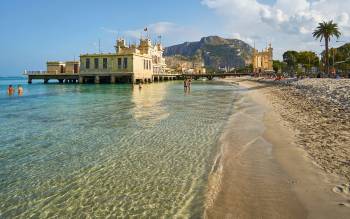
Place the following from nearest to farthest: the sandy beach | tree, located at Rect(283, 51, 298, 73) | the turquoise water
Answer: the sandy beach → the turquoise water → tree, located at Rect(283, 51, 298, 73)

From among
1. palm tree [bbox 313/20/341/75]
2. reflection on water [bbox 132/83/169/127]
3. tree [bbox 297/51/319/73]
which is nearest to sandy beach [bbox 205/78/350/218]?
reflection on water [bbox 132/83/169/127]

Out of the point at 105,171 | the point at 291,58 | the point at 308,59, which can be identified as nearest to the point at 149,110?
the point at 105,171

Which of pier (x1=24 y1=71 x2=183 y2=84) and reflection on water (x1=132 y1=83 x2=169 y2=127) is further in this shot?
pier (x1=24 y1=71 x2=183 y2=84)

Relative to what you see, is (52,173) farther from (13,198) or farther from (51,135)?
(51,135)

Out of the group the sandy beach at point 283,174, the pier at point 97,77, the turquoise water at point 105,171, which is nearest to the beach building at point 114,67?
the pier at point 97,77

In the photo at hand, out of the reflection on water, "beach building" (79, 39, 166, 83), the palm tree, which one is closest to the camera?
the reflection on water

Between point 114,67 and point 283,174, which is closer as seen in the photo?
point 283,174

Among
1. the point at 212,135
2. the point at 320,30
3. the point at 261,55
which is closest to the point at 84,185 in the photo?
the point at 212,135

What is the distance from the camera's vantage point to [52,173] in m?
7.67

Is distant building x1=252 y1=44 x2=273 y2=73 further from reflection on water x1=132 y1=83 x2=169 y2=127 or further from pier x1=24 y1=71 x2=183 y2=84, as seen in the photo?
reflection on water x1=132 y1=83 x2=169 y2=127

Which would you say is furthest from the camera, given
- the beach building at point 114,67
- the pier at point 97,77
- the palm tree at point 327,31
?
the pier at point 97,77

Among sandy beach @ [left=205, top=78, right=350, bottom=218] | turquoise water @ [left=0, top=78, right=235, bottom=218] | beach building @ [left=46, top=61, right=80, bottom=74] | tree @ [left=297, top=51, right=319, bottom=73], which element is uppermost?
tree @ [left=297, top=51, right=319, bottom=73]

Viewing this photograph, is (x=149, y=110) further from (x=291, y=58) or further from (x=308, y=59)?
(x=291, y=58)

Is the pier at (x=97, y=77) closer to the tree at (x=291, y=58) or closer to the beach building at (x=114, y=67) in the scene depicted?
the beach building at (x=114, y=67)
